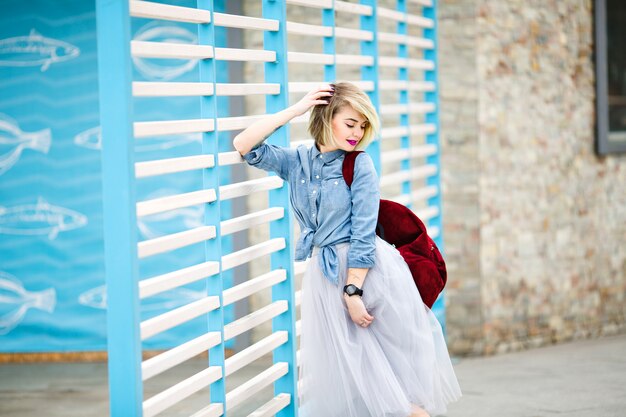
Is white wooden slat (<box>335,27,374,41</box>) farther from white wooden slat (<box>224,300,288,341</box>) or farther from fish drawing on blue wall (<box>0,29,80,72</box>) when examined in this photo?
fish drawing on blue wall (<box>0,29,80,72</box>)

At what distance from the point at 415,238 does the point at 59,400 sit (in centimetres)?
310

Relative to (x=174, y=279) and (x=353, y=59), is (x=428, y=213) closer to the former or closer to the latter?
(x=353, y=59)

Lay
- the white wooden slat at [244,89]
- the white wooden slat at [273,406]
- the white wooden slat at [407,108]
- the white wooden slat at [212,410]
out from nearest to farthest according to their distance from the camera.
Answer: the white wooden slat at [212,410] < the white wooden slat at [244,89] < the white wooden slat at [273,406] < the white wooden slat at [407,108]

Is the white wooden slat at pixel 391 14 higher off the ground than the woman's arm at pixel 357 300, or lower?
higher

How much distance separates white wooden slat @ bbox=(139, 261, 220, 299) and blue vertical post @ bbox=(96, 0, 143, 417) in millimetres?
114

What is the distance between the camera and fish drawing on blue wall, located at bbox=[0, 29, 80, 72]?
7641 millimetres

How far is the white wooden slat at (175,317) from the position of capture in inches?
143

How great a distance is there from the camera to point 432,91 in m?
7.34

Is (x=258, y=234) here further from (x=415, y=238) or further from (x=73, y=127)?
(x=415, y=238)

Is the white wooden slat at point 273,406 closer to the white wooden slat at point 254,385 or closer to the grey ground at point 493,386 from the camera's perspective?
the white wooden slat at point 254,385

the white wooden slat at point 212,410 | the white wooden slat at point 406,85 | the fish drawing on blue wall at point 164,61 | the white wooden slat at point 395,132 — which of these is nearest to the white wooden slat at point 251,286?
the white wooden slat at point 212,410

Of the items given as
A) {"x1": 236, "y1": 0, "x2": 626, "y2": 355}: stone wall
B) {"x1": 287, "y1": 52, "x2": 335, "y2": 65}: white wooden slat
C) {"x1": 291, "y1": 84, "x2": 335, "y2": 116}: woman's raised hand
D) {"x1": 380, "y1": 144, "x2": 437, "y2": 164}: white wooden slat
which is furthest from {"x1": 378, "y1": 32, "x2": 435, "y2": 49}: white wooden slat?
{"x1": 291, "y1": 84, "x2": 335, "y2": 116}: woman's raised hand

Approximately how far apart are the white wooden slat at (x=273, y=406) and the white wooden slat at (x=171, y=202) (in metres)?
1.10

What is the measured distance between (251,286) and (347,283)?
601mm
